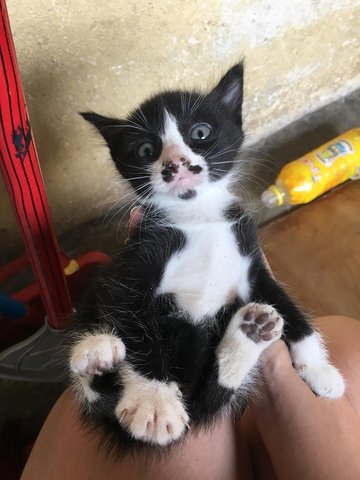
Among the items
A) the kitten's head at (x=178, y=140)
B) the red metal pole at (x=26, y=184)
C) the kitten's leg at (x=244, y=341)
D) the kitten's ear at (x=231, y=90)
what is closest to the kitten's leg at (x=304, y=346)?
the kitten's leg at (x=244, y=341)

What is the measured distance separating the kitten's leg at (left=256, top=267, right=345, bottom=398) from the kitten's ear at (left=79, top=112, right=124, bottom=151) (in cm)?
38

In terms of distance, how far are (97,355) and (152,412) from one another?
0.38ft

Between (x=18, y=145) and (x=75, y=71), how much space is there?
0.43 metres

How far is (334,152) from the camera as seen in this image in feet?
5.21

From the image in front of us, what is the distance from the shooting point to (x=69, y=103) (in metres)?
1.26

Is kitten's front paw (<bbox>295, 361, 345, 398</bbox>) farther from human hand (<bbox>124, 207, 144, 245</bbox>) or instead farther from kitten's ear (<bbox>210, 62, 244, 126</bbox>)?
kitten's ear (<bbox>210, 62, 244, 126</bbox>)

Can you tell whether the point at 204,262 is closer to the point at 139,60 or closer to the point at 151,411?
the point at 151,411

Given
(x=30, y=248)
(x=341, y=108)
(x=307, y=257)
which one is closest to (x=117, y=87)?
(x=30, y=248)

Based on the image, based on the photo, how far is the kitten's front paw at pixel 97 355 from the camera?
29.1 inches

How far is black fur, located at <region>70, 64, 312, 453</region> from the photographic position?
79 centimetres

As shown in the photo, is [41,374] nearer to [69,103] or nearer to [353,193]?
[69,103]

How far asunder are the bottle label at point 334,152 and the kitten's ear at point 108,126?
2.74 ft

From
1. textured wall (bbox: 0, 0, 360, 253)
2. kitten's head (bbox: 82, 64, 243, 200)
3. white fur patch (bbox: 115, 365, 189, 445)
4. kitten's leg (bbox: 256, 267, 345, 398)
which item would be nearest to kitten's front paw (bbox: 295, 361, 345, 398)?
kitten's leg (bbox: 256, 267, 345, 398)

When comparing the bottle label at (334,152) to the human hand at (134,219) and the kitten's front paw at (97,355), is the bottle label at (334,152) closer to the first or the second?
the human hand at (134,219)
